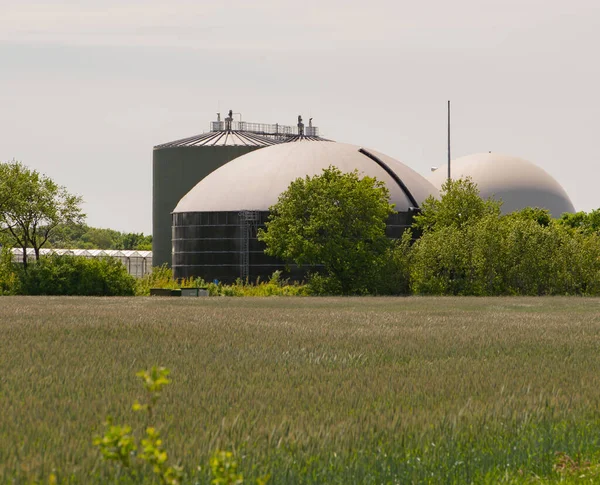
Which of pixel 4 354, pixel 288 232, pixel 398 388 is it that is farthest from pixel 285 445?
pixel 288 232

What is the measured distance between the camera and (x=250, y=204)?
68.6 meters

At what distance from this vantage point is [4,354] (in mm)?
17719

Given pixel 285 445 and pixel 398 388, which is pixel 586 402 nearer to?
pixel 398 388

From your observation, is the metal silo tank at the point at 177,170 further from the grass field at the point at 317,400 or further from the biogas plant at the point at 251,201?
the grass field at the point at 317,400

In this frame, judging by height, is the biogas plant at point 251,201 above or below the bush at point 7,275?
above

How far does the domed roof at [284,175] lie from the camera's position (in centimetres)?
6912

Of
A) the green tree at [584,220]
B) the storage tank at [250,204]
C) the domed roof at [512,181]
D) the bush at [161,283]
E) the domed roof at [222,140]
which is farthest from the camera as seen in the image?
the domed roof at [512,181]

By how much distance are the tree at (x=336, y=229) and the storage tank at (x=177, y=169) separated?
31.5 meters

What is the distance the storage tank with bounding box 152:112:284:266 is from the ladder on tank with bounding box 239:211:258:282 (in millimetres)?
22507

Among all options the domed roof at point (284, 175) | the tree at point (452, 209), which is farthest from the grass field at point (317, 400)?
the domed roof at point (284, 175)

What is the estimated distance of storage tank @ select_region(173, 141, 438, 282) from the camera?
225ft

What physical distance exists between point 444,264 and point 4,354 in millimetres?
44690

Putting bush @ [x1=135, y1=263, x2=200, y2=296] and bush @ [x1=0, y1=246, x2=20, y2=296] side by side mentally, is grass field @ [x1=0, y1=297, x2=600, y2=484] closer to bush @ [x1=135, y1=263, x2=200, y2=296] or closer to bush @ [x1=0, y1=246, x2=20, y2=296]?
bush @ [x1=0, y1=246, x2=20, y2=296]

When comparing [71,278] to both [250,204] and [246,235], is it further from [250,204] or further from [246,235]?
[250,204]
